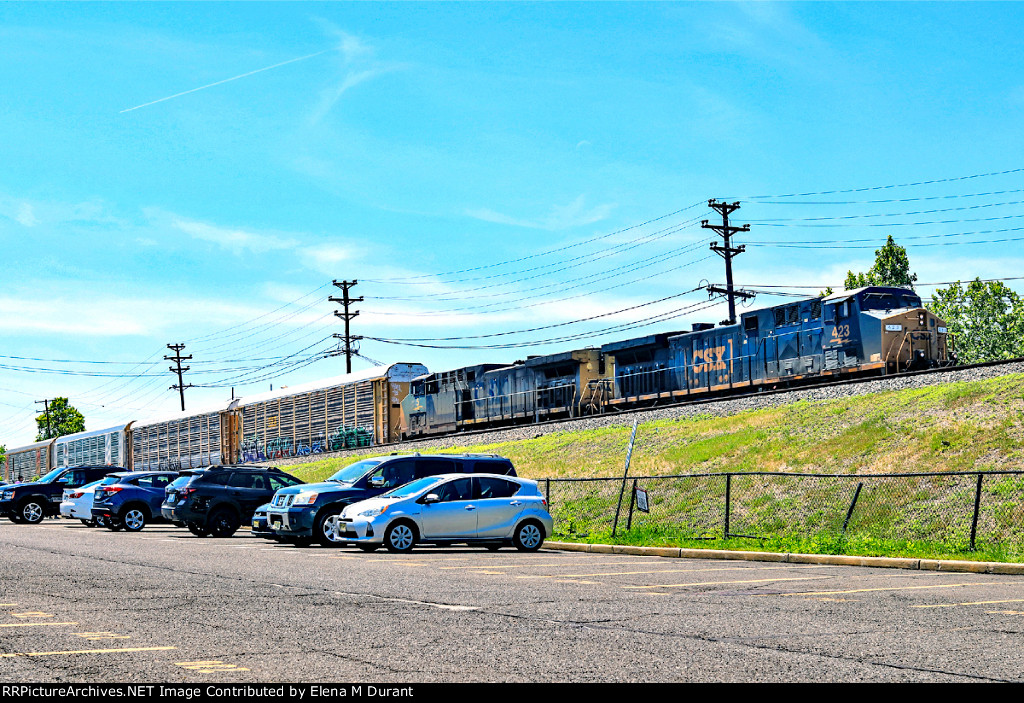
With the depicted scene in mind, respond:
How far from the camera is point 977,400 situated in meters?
26.6

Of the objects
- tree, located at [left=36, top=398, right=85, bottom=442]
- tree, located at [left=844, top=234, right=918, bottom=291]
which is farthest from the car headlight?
tree, located at [left=36, top=398, right=85, bottom=442]

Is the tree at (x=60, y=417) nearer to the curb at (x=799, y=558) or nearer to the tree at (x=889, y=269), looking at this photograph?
the tree at (x=889, y=269)

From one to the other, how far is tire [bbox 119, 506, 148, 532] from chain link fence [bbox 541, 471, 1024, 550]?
10660mm

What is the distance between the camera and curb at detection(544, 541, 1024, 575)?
1541cm

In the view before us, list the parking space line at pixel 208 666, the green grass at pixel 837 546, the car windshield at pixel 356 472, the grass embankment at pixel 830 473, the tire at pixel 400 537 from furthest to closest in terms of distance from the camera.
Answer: the car windshield at pixel 356 472 → the grass embankment at pixel 830 473 → the tire at pixel 400 537 → the green grass at pixel 837 546 → the parking space line at pixel 208 666

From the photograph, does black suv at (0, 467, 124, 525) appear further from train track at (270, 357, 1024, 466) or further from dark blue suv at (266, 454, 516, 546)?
train track at (270, 357, 1024, 466)

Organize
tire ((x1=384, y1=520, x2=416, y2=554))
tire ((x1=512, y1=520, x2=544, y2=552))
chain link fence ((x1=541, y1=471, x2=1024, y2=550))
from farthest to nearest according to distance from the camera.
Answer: tire ((x1=512, y1=520, x2=544, y2=552))
chain link fence ((x1=541, y1=471, x2=1024, y2=550))
tire ((x1=384, y1=520, x2=416, y2=554))

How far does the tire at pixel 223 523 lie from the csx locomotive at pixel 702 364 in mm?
19058

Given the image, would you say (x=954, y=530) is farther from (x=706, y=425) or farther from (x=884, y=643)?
(x=706, y=425)

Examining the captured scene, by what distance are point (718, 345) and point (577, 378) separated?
7.59m

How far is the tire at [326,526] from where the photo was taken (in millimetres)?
20312

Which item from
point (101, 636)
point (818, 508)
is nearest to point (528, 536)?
point (818, 508)

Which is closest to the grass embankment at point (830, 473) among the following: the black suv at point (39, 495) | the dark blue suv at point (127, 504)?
the dark blue suv at point (127, 504)

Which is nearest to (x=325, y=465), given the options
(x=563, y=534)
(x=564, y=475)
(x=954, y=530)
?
(x=564, y=475)
